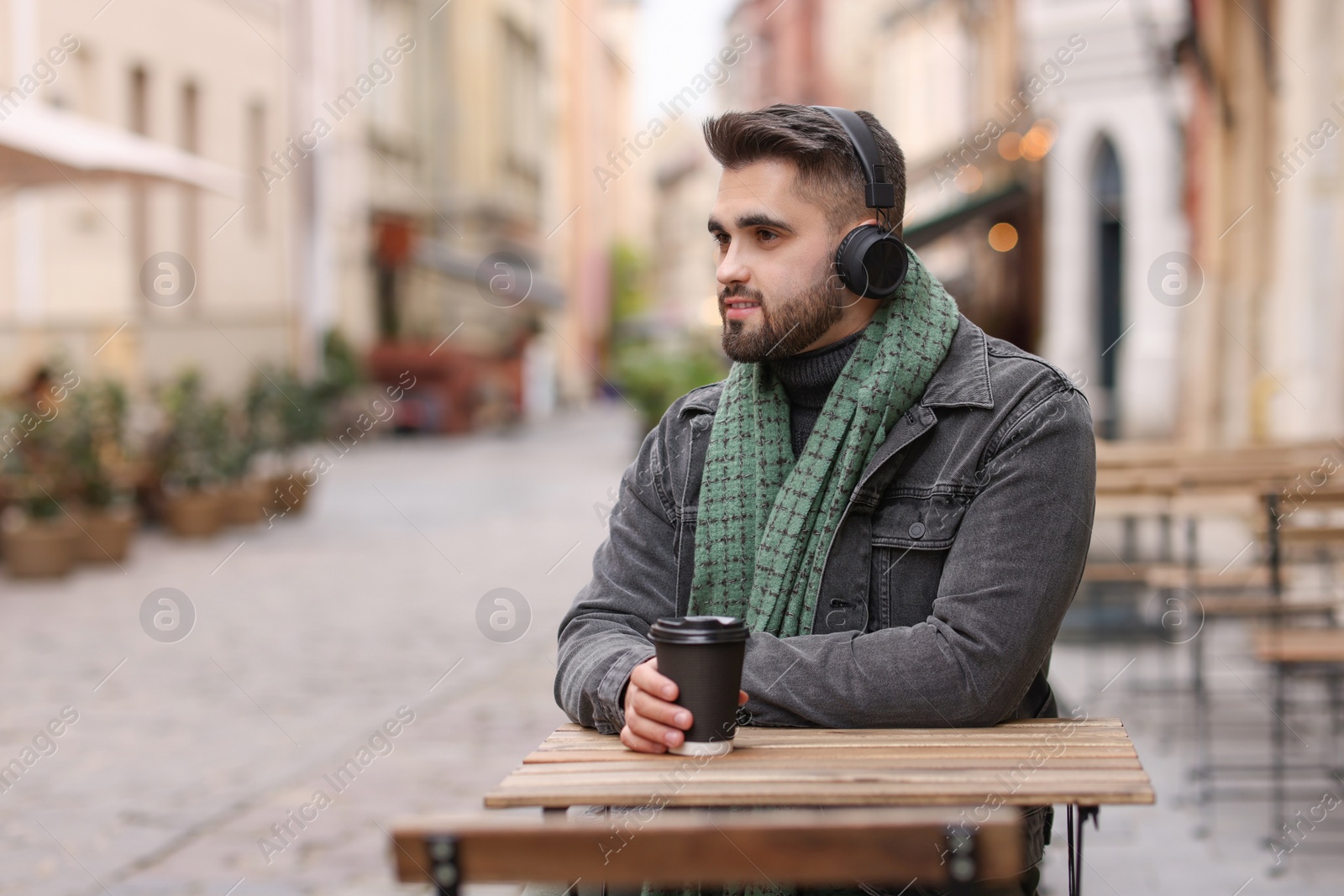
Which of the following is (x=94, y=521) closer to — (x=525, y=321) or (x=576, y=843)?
(x=576, y=843)

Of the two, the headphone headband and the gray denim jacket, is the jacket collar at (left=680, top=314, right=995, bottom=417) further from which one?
the headphone headband

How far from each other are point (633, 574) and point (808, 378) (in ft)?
1.46

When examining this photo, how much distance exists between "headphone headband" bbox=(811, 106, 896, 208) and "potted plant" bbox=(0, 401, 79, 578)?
30.4 feet

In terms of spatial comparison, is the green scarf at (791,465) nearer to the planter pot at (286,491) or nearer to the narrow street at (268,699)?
the narrow street at (268,699)

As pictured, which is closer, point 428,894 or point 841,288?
point 841,288

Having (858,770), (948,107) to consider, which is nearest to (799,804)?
(858,770)

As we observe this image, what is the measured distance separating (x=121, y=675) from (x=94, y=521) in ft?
13.5

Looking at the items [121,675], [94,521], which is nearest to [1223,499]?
[121,675]

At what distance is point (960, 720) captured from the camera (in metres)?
2.25

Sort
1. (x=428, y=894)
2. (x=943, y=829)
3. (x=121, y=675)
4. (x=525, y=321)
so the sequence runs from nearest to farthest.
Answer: (x=943, y=829) → (x=428, y=894) → (x=121, y=675) → (x=525, y=321)

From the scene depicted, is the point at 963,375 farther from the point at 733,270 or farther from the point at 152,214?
the point at 152,214

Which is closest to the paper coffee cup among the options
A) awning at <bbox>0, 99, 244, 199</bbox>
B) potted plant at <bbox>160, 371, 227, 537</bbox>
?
awning at <bbox>0, 99, 244, 199</bbox>

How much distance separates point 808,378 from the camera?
2.51 meters

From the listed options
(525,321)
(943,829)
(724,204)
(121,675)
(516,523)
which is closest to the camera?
(943,829)
